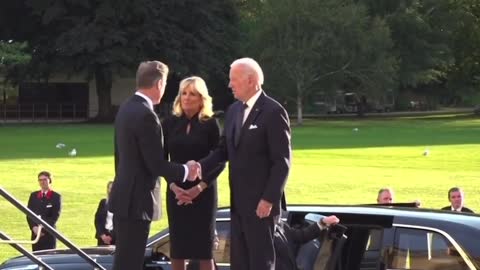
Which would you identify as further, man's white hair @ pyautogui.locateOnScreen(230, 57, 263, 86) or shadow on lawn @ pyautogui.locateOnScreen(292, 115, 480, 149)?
shadow on lawn @ pyautogui.locateOnScreen(292, 115, 480, 149)

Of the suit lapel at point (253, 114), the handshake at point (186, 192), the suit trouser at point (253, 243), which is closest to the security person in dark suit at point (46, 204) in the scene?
the handshake at point (186, 192)

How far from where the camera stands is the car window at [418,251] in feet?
21.5

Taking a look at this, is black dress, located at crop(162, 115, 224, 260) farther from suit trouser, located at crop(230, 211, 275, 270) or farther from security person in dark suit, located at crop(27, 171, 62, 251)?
security person in dark suit, located at crop(27, 171, 62, 251)

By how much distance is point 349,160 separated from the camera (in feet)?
117

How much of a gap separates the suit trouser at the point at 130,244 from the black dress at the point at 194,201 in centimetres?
68

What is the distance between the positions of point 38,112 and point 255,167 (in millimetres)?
74776

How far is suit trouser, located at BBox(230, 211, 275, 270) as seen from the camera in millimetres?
6176

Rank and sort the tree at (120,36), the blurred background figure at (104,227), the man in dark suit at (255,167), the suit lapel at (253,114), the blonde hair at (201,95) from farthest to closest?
1. the tree at (120,36)
2. the blurred background figure at (104,227)
3. the blonde hair at (201,95)
4. the suit lapel at (253,114)
5. the man in dark suit at (255,167)

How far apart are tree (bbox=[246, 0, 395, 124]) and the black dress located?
6657 centimetres

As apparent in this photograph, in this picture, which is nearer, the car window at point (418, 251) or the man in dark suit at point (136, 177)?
the man in dark suit at point (136, 177)

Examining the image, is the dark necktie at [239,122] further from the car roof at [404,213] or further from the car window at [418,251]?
the car window at [418,251]

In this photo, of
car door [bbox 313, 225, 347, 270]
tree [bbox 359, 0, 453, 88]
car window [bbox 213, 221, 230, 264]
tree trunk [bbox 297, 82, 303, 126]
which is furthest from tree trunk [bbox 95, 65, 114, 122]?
car door [bbox 313, 225, 347, 270]

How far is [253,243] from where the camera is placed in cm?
621

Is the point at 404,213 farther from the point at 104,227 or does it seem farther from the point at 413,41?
the point at 413,41
